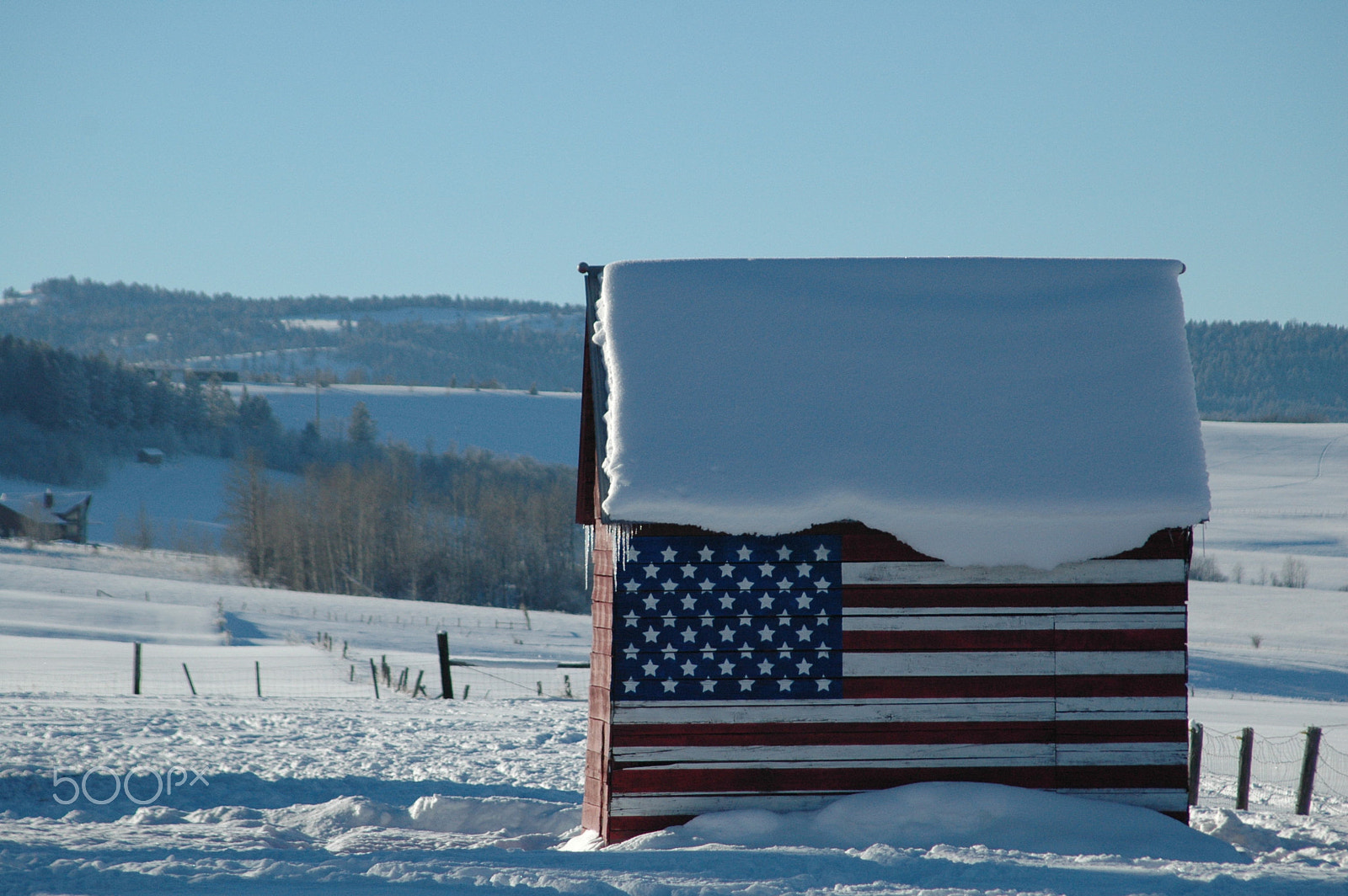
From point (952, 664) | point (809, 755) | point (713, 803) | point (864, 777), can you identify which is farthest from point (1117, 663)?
point (713, 803)

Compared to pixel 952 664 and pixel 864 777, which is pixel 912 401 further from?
pixel 864 777

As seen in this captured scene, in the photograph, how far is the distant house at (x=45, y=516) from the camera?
81.1 m

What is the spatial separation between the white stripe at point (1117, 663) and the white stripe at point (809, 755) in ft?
3.22

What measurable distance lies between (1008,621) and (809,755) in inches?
75.4

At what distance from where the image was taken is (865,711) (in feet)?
29.3

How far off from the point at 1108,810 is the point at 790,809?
2.48 meters

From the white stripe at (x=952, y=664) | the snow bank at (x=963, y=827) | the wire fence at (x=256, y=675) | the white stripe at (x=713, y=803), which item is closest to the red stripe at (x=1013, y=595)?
the white stripe at (x=952, y=664)

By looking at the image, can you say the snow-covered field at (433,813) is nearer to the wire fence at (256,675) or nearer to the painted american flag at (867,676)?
the wire fence at (256,675)

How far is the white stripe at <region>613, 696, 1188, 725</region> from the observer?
29.2ft

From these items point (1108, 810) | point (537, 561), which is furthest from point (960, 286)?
point (537, 561)

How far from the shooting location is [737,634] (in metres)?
8.95

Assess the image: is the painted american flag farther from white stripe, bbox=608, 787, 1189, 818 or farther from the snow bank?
the snow bank

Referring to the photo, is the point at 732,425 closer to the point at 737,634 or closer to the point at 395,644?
the point at 737,634

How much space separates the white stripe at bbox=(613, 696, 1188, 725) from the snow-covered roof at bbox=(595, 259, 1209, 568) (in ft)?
3.75
